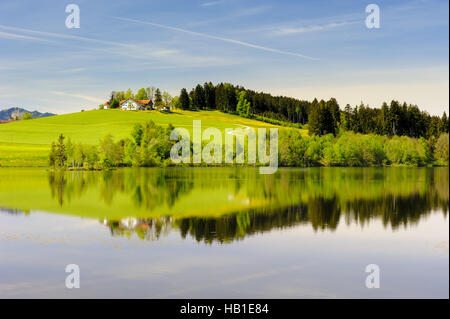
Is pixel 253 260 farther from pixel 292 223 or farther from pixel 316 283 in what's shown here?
pixel 292 223

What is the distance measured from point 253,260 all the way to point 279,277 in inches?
86.4

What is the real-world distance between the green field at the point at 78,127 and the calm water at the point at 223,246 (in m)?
60.5

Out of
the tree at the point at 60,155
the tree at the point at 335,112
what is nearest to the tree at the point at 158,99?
the tree at the point at 335,112

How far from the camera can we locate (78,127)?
415 feet

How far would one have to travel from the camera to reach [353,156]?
115062 mm

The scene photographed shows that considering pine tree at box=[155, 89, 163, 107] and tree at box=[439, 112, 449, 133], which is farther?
pine tree at box=[155, 89, 163, 107]

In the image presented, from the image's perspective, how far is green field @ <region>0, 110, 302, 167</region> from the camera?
9075 cm

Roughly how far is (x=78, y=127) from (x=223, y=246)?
115 metres

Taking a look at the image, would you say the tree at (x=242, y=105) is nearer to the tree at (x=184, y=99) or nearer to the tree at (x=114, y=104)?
the tree at (x=184, y=99)

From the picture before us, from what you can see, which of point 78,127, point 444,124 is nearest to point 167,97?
point 78,127

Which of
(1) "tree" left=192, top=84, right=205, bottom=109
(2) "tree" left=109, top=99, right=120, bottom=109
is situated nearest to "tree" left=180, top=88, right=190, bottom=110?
(1) "tree" left=192, top=84, right=205, bottom=109

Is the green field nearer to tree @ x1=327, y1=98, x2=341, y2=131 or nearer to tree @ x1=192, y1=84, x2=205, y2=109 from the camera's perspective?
tree @ x1=192, y1=84, x2=205, y2=109

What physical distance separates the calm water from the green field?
60.5 m
